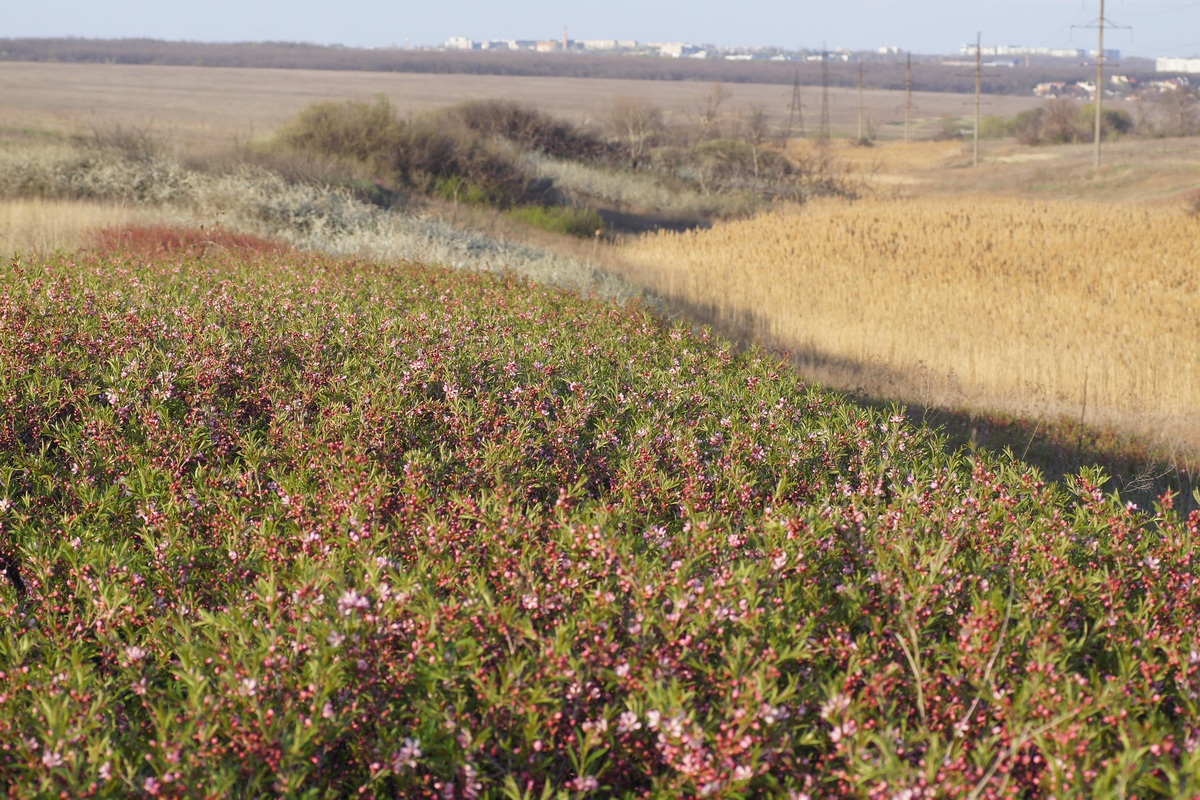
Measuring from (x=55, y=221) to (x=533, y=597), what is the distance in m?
12.3

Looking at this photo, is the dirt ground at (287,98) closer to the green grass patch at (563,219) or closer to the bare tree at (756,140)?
the bare tree at (756,140)

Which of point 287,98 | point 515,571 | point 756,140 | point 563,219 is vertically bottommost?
point 515,571

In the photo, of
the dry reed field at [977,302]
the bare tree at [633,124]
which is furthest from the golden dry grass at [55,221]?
the bare tree at [633,124]

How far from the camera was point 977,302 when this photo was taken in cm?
1540

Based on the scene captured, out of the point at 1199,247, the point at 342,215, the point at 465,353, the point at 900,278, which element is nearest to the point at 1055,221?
the point at 1199,247

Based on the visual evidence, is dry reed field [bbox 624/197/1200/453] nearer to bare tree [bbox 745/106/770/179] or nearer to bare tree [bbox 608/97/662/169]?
bare tree [bbox 745/106/770/179]

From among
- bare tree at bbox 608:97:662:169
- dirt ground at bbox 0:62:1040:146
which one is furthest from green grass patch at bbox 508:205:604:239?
bare tree at bbox 608:97:662:169

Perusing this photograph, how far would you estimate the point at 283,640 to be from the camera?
2.69 meters

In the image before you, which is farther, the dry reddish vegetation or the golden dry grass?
the golden dry grass

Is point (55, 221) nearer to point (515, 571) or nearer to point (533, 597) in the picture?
point (515, 571)

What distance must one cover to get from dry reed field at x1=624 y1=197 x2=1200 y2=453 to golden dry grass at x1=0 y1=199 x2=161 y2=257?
26.9 feet

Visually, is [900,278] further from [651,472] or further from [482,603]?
[482,603]

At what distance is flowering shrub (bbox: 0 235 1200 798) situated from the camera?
93.4 inches

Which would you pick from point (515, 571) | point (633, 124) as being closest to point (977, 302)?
point (515, 571)
